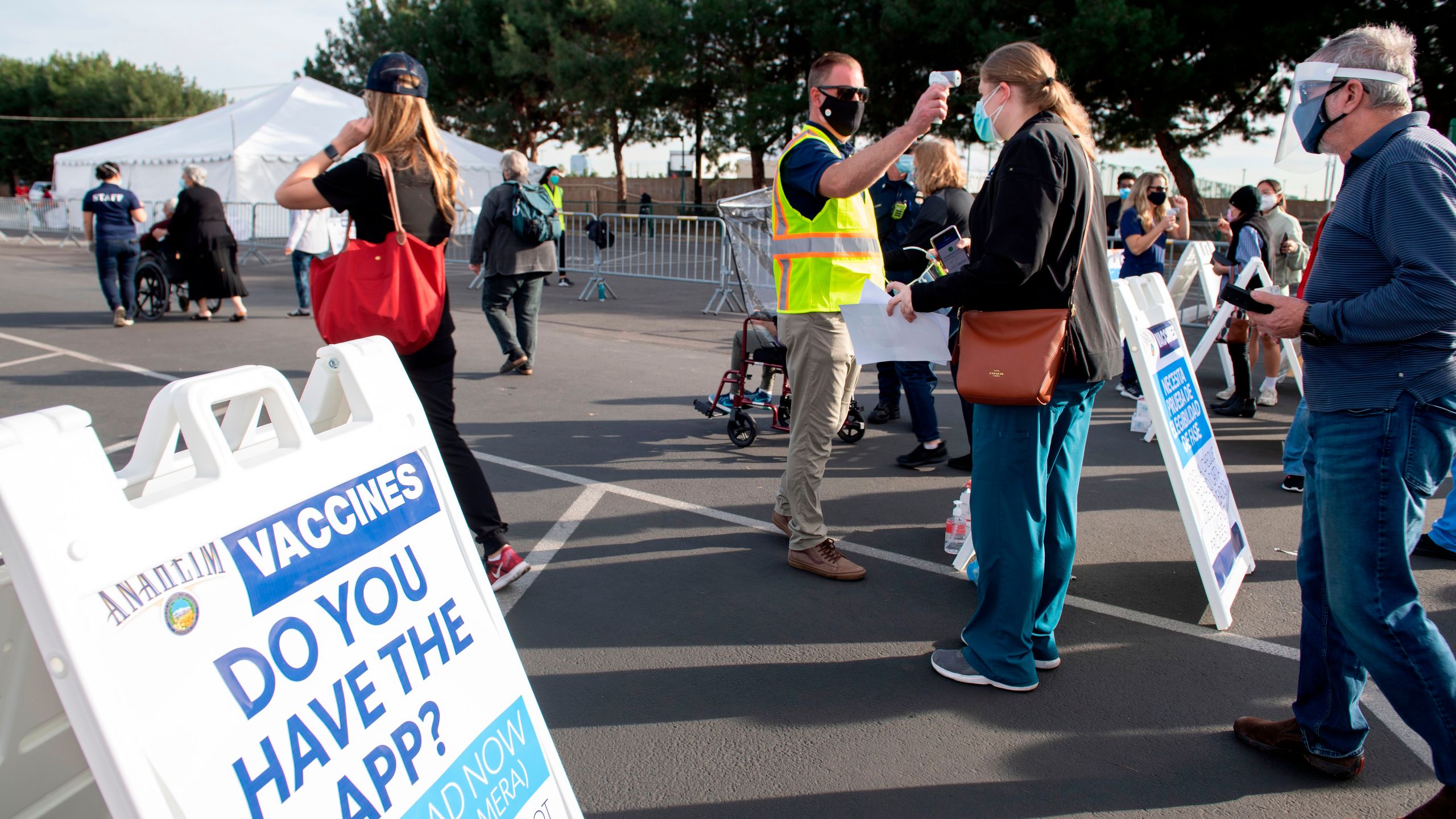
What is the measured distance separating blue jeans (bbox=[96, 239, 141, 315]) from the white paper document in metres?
10.3

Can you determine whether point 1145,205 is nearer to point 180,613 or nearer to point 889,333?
point 889,333

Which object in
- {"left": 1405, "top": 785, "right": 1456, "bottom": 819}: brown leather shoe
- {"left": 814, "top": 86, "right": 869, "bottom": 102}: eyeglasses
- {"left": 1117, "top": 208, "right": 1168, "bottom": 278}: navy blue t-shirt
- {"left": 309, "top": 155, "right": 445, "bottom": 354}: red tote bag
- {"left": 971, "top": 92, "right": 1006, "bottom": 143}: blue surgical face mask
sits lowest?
{"left": 1405, "top": 785, "right": 1456, "bottom": 819}: brown leather shoe

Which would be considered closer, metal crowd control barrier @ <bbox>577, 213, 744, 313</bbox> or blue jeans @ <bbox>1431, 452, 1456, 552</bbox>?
blue jeans @ <bbox>1431, 452, 1456, 552</bbox>

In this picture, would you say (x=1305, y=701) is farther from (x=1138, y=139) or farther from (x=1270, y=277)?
(x=1138, y=139)

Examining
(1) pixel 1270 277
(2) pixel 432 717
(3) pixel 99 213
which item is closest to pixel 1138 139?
(1) pixel 1270 277

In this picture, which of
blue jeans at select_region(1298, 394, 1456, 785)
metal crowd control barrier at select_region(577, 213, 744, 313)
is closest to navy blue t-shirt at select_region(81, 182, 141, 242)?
metal crowd control barrier at select_region(577, 213, 744, 313)

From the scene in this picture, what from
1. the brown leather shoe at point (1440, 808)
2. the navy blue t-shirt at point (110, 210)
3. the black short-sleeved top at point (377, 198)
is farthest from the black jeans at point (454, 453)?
the navy blue t-shirt at point (110, 210)

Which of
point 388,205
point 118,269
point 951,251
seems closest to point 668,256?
point 118,269

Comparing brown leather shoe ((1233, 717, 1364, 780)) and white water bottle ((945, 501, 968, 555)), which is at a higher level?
white water bottle ((945, 501, 968, 555))

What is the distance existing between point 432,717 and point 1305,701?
8.11ft

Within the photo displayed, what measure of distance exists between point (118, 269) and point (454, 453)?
9566mm

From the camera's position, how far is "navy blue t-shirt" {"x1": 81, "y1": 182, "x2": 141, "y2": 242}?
35.0ft

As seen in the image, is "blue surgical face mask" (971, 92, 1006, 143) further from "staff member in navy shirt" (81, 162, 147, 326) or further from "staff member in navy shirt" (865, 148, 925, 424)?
"staff member in navy shirt" (81, 162, 147, 326)

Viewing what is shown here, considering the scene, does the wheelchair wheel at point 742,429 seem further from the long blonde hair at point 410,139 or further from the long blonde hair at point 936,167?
the long blonde hair at point 410,139
